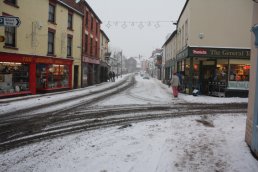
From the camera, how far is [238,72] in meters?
20.5

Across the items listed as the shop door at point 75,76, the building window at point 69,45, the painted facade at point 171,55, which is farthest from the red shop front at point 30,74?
the painted facade at point 171,55

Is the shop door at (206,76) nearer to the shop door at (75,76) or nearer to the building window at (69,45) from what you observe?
the building window at (69,45)

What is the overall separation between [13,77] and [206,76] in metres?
14.3

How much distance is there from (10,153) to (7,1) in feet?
40.7

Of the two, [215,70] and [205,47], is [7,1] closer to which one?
[205,47]

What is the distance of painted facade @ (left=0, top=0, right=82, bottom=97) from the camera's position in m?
16.6

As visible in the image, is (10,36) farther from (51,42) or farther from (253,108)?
(253,108)

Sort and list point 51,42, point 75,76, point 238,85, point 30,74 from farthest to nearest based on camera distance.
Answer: point 75,76 < point 51,42 < point 238,85 < point 30,74

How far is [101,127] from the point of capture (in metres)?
9.24

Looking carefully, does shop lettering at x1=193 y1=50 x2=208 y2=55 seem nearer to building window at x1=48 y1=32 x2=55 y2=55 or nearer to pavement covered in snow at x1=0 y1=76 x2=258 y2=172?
building window at x1=48 y1=32 x2=55 y2=55

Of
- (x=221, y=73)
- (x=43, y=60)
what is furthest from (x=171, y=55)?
(x=43, y=60)

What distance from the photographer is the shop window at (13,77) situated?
16266mm

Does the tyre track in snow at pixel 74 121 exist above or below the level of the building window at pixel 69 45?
below

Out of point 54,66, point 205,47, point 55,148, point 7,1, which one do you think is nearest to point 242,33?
point 205,47
